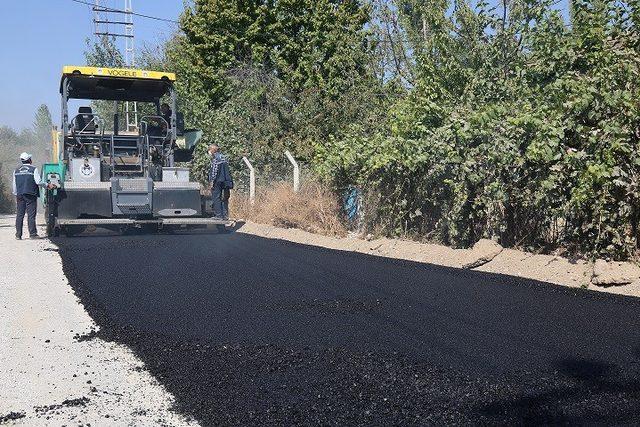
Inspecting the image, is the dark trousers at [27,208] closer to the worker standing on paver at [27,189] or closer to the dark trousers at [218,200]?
the worker standing on paver at [27,189]

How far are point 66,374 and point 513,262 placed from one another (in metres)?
6.06

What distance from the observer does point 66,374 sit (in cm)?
507

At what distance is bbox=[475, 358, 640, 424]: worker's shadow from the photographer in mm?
3996

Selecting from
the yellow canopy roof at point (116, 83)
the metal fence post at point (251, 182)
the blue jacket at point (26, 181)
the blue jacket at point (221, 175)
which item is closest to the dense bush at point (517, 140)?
the blue jacket at point (221, 175)

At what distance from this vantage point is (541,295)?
7.62 m

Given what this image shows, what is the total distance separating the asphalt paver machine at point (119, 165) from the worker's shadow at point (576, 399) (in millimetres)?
11115

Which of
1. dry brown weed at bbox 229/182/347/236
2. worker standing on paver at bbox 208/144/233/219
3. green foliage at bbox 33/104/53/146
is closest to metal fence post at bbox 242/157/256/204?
dry brown weed at bbox 229/182/347/236

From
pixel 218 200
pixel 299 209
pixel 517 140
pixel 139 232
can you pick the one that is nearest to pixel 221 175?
pixel 218 200

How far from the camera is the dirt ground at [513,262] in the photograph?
26.8 feet

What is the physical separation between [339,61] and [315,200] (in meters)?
7.73

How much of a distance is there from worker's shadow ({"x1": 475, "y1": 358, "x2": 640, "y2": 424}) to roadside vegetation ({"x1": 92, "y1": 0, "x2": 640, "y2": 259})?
4.00 m

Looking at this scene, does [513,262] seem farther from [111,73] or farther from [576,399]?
[111,73]

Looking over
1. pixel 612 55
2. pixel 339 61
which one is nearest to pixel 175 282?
pixel 612 55

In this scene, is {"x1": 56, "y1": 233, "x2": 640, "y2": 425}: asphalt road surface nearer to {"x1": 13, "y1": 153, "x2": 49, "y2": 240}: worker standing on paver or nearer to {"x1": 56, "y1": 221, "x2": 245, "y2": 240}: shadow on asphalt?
{"x1": 56, "y1": 221, "x2": 245, "y2": 240}: shadow on asphalt
